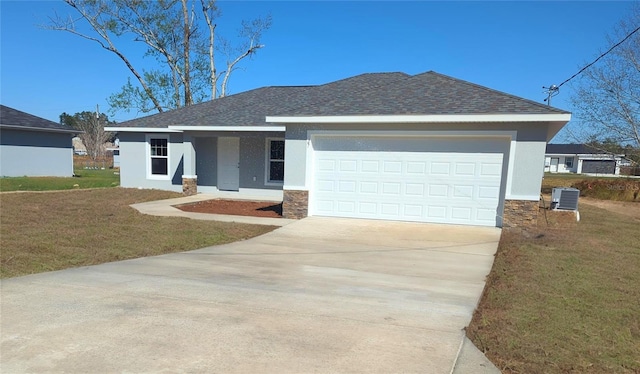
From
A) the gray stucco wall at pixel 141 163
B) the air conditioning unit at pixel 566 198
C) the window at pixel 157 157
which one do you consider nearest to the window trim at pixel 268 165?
the gray stucco wall at pixel 141 163

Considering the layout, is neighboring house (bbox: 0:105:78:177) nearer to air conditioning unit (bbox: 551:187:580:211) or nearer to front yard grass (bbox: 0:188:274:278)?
front yard grass (bbox: 0:188:274:278)

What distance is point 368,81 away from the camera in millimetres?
13828

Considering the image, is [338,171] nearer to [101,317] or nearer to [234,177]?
[234,177]

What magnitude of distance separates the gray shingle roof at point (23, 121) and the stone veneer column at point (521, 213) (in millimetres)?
24955

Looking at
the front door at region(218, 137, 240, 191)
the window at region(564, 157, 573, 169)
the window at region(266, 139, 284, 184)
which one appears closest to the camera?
the window at region(266, 139, 284, 184)

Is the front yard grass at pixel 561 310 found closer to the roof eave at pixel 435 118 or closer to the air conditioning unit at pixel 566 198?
the roof eave at pixel 435 118

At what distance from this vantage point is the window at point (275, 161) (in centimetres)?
1523

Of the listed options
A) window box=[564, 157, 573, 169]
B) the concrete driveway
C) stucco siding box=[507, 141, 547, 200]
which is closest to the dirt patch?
the concrete driveway

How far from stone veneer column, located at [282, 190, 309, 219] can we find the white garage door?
0.89 ft

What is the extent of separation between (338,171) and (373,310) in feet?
22.9

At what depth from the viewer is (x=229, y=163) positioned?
1606cm

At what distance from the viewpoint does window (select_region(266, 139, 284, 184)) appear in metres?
15.2

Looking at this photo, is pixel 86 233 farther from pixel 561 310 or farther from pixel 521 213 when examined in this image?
pixel 521 213

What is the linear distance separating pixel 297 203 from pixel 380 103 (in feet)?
12.4
